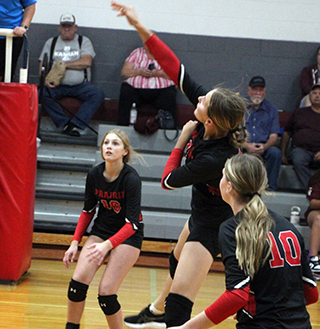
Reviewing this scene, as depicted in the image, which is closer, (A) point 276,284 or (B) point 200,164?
(A) point 276,284

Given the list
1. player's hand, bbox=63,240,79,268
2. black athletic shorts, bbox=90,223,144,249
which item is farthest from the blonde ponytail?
player's hand, bbox=63,240,79,268

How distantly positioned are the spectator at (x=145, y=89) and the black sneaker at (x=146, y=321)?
3616 mm

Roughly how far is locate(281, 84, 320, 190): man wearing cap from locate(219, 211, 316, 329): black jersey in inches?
183

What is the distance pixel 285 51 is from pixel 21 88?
4.50 m

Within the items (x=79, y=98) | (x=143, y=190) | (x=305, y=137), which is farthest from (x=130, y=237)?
(x=79, y=98)

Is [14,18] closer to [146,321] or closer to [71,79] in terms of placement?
[71,79]

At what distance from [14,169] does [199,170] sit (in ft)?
7.50

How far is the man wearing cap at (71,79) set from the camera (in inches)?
270

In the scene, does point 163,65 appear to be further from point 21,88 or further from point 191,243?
point 21,88

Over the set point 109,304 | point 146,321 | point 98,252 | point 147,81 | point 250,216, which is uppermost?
point 250,216

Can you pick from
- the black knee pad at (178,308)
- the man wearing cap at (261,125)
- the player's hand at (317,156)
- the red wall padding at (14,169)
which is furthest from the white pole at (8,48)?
the player's hand at (317,156)

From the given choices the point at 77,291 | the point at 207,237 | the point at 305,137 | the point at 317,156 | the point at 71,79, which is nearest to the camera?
the point at 207,237

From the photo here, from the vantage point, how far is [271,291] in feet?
6.14

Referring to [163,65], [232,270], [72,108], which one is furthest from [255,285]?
[72,108]
